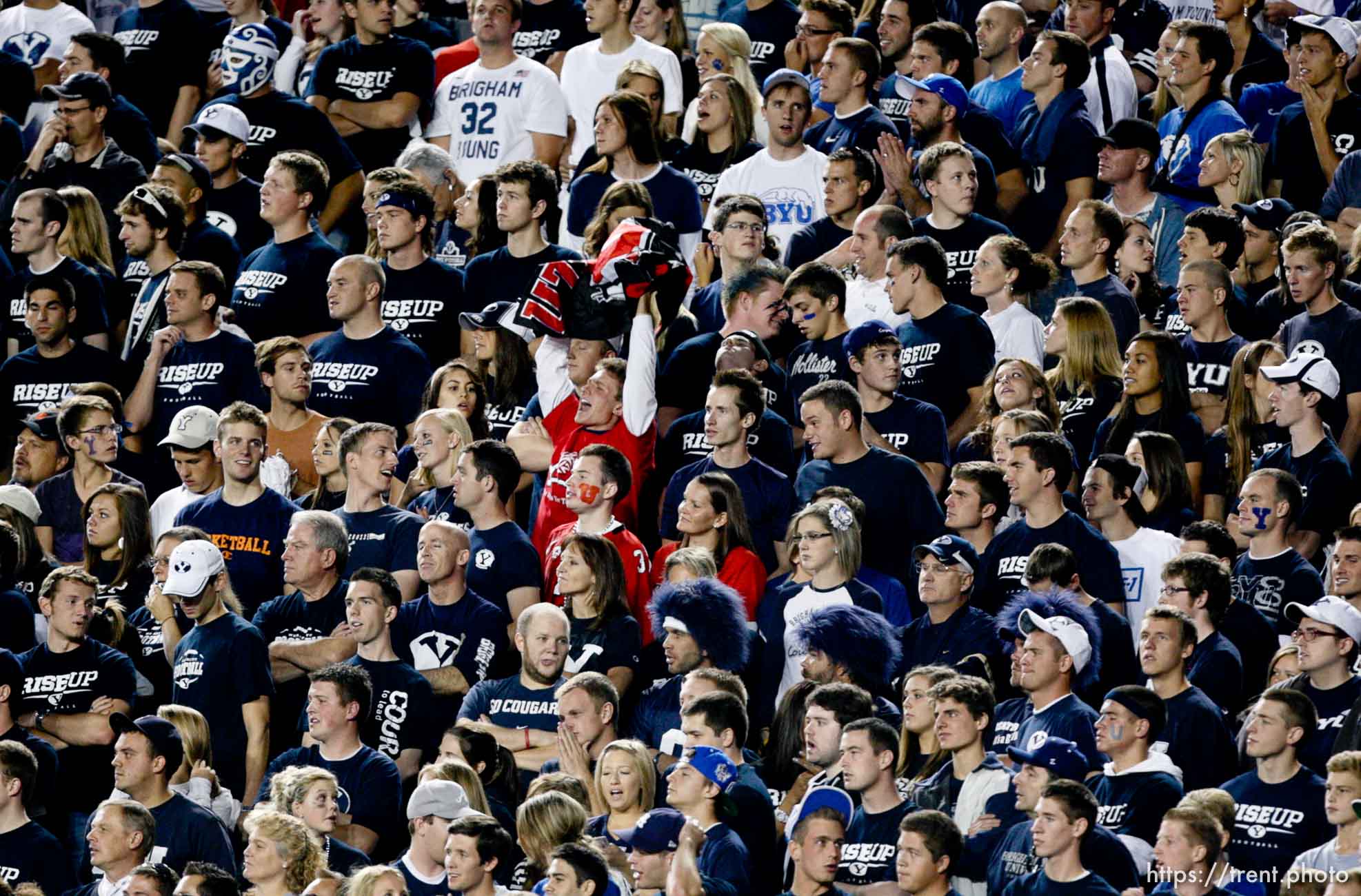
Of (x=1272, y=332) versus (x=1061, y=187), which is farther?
(x=1061, y=187)

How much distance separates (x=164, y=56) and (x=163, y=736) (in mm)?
6083

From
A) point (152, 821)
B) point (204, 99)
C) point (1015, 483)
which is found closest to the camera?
point (152, 821)

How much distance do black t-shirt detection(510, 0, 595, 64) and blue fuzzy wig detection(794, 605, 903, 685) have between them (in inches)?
234

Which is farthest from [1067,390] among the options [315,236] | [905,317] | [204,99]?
[204,99]

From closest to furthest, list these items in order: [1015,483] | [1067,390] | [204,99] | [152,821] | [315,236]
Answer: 1. [152,821]
2. [1015,483]
3. [1067,390]
4. [315,236]
5. [204,99]

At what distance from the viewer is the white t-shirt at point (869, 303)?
12992 mm

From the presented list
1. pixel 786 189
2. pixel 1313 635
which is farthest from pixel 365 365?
pixel 1313 635

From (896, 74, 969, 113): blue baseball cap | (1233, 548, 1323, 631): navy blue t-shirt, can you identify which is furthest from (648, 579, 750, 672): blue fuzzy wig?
(896, 74, 969, 113): blue baseball cap

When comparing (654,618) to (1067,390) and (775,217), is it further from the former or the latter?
(775,217)

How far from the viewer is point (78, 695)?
1167 cm

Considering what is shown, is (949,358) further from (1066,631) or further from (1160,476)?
(1066,631)

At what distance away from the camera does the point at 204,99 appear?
16188 millimetres

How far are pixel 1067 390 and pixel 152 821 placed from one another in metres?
4.54

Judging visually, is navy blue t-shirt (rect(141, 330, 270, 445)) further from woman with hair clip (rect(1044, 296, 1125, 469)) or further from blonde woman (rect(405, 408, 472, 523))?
woman with hair clip (rect(1044, 296, 1125, 469))
